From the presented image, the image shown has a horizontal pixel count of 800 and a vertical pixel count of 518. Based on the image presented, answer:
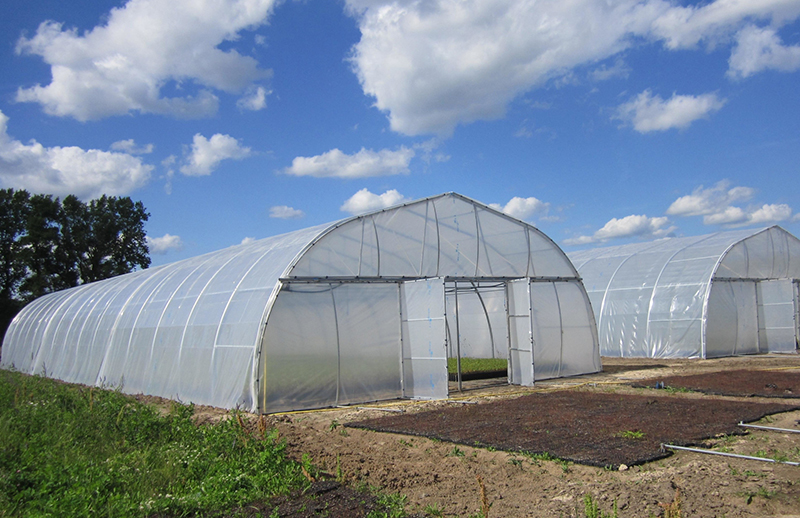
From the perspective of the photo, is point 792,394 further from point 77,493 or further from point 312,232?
point 77,493

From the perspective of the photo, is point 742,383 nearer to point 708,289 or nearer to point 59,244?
point 708,289

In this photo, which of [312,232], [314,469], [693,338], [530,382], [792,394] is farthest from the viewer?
[693,338]

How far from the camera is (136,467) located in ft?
23.6

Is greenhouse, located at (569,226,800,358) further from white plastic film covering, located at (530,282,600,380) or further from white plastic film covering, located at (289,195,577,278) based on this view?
white plastic film covering, located at (289,195,577,278)

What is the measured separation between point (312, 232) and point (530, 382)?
266 inches

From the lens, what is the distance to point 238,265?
50.6 feet

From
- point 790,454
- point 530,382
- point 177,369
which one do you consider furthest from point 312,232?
point 790,454

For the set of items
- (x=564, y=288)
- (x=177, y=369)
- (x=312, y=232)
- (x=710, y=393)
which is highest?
(x=312, y=232)

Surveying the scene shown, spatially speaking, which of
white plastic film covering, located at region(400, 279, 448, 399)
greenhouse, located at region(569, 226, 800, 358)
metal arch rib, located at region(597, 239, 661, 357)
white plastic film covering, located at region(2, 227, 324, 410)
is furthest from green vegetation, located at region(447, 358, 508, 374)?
white plastic film covering, located at region(2, 227, 324, 410)

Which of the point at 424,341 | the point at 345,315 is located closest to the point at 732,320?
the point at 424,341

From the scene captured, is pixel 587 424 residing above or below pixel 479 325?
below

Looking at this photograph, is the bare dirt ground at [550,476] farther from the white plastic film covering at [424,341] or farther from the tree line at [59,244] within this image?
the tree line at [59,244]

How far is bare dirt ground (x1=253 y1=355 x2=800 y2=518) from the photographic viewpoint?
5848 millimetres

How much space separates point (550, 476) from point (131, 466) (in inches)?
192
